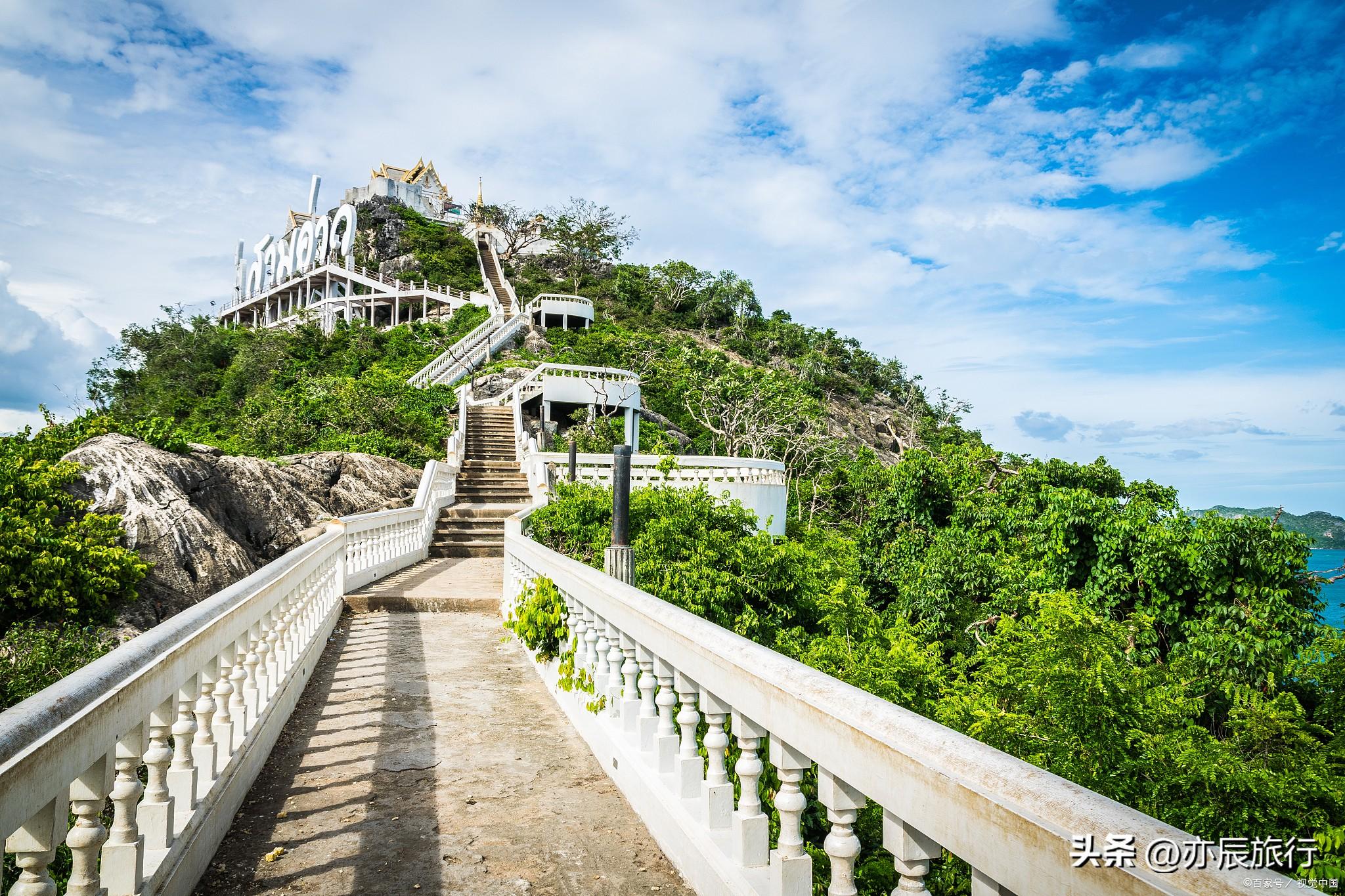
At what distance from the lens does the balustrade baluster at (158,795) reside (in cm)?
293

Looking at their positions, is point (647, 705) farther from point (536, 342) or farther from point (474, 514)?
point (536, 342)

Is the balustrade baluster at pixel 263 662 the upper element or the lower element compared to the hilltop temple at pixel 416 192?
lower

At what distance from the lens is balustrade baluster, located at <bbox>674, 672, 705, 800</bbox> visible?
10.7 ft

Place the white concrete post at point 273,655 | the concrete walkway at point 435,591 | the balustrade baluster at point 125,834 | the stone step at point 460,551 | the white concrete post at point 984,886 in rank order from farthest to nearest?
the stone step at point 460,551 < the concrete walkway at point 435,591 < the white concrete post at point 273,655 < the balustrade baluster at point 125,834 < the white concrete post at point 984,886

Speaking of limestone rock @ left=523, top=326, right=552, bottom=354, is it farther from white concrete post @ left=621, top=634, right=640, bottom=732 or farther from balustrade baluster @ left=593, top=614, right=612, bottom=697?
white concrete post @ left=621, top=634, right=640, bottom=732

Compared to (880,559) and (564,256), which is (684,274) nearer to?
(564,256)

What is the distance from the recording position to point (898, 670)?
6.70 m

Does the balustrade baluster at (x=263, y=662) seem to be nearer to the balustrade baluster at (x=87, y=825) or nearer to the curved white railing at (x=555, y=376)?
the balustrade baluster at (x=87, y=825)

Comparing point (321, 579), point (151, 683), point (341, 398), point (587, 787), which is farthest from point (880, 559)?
point (341, 398)

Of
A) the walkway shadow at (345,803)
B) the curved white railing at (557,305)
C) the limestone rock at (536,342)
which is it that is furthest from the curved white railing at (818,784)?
the curved white railing at (557,305)

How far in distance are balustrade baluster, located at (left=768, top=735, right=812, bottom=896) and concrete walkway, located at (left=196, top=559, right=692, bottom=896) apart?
3.24ft

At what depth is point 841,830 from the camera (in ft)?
6.79

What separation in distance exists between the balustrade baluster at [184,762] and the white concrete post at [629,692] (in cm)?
191

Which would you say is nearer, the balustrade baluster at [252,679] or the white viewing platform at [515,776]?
the white viewing platform at [515,776]
